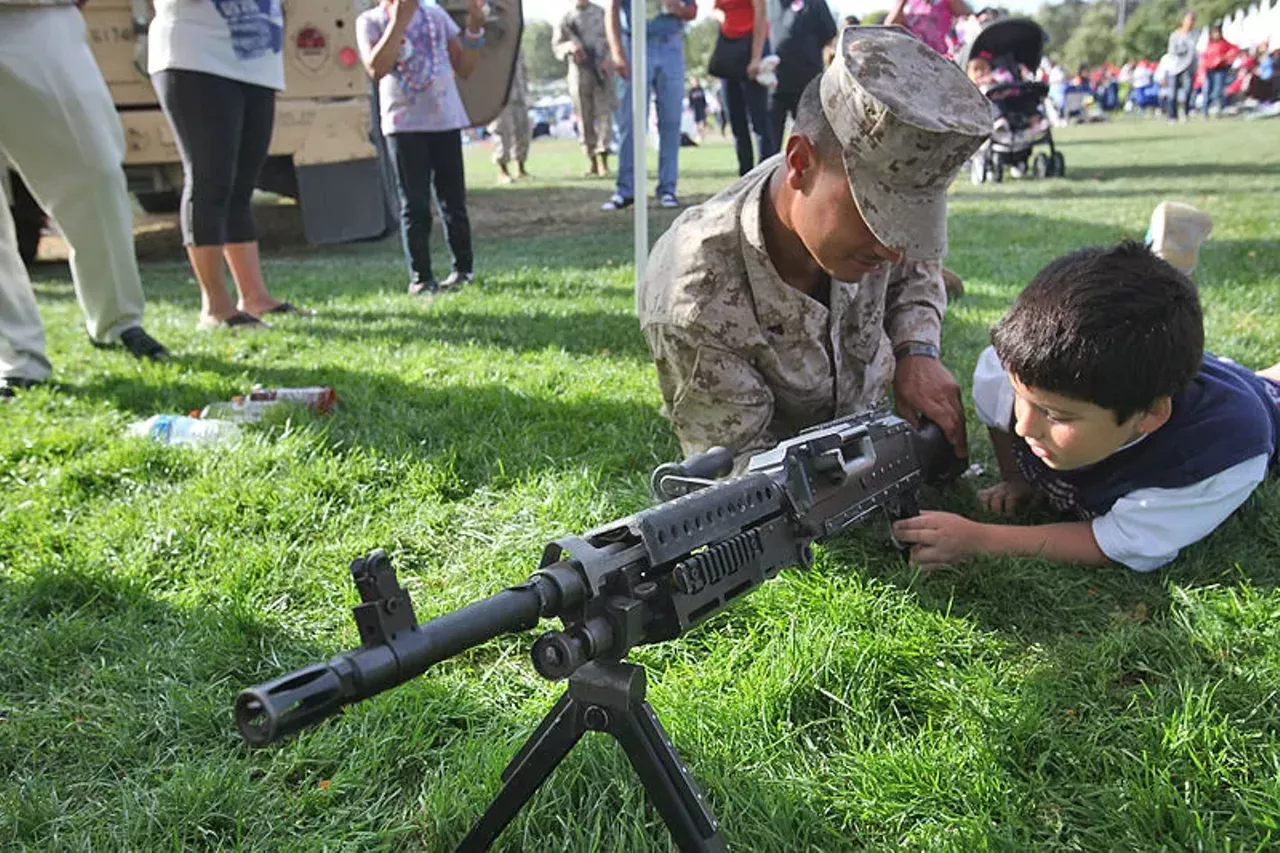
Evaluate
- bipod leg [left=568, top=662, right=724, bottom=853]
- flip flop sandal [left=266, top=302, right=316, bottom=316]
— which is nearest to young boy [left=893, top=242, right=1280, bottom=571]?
bipod leg [left=568, top=662, right=724, bottom=853]

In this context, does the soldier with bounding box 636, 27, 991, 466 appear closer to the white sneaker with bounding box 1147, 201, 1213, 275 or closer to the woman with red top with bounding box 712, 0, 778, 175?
the white sneaker with bounding box 1147, 201, 1213, 275

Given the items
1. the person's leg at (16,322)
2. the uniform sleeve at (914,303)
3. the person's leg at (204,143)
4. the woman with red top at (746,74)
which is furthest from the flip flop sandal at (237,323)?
the woman with red top at (746,74)

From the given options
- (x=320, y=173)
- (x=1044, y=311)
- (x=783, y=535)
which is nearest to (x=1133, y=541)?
(x=1044, y=311)

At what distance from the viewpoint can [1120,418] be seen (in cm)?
225

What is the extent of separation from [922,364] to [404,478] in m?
1.80

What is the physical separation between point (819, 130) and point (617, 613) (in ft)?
4.63

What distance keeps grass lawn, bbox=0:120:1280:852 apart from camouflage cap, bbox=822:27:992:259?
0.92 metres

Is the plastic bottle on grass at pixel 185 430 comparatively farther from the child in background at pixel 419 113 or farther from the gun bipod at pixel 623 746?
the child in background at pixel 419 113

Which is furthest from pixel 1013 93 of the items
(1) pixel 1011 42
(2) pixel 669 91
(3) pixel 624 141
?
(3) pixel 624 141

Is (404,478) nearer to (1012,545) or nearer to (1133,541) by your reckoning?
(1012,545)

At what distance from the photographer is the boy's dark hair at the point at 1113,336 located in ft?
7.14

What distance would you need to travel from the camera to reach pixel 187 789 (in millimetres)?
1836

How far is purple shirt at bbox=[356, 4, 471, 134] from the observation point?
6066 millimetres

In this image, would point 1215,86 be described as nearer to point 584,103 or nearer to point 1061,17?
point 584,103
